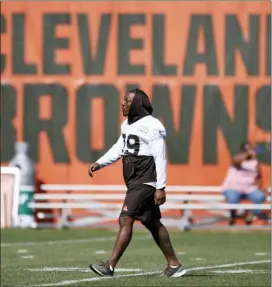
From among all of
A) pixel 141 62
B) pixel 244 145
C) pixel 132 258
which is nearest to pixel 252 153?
pixel 244 145

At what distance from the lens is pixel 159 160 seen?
1197 centimetres

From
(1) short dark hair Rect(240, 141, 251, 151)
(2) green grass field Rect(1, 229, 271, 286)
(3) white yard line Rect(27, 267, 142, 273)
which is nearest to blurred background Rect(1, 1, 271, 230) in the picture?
(1) short dark hair Rect(240, 141, 251, 151)

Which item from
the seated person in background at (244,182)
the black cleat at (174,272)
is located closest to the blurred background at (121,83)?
the seated person in background at (244,182)

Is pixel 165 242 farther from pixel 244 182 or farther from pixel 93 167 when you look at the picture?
pixel 244 182

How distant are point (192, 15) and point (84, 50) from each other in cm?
222

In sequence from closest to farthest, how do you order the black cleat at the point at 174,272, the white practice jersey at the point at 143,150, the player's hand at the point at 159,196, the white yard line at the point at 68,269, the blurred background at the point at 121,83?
1. the player's hand at the point at 159,196
2. the white practice jersey at the point at 143,150
3. the black cleat at the point at 174,272
4. the white yard line at the point at 68,269
5. the blurred background at the point at 121,83

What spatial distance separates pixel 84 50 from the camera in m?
24.8

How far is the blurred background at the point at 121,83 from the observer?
2452 centimetres

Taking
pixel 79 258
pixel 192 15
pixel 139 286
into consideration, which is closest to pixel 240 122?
pixel 192 15

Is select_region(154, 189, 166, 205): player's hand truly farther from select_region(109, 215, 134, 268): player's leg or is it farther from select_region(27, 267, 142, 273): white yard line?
select_region(27, 267, 142, 273): white yard line

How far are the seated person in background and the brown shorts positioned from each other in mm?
11495

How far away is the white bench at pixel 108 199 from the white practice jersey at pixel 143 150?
37.5 feet

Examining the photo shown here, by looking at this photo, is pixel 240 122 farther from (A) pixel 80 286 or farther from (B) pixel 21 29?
(A) pixel 80 286

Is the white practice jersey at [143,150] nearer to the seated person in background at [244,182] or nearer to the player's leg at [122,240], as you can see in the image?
the player's leg at [122,240]
